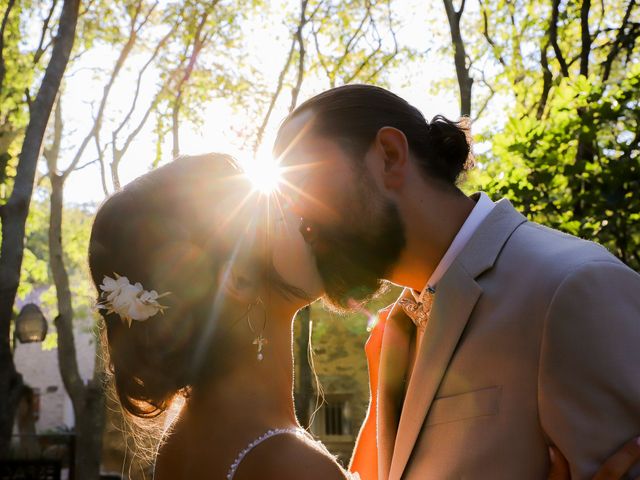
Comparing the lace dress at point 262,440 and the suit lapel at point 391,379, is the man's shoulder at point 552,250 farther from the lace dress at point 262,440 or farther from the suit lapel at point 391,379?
the lace dress at point 262,440

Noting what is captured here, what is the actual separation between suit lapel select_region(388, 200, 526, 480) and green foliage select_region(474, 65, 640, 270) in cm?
382

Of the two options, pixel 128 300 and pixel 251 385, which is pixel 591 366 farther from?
pixel 128 300

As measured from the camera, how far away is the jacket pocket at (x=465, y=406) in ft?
6.86

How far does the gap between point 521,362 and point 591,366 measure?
22 cm

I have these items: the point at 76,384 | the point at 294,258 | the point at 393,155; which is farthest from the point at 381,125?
the point at 76,384

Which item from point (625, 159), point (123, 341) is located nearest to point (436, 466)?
point (123, 341)

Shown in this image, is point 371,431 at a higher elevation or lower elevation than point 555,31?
lower

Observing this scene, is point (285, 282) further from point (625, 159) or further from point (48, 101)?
point (48, 101)

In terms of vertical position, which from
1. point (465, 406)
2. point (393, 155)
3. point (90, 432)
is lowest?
point (90, 432)

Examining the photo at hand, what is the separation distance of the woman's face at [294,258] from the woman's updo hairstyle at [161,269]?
0.69 feet

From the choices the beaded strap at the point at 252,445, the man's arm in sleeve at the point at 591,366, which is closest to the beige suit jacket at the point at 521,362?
the man's arm in sleeve at the point at 591,366

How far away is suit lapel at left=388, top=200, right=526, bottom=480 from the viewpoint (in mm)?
2250

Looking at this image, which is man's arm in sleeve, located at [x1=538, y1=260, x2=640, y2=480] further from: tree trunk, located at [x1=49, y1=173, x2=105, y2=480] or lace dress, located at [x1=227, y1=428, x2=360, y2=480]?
tree trunk, located at [x1=49, y1=173, x2=105, y2=480]

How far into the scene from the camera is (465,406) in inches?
84.7
